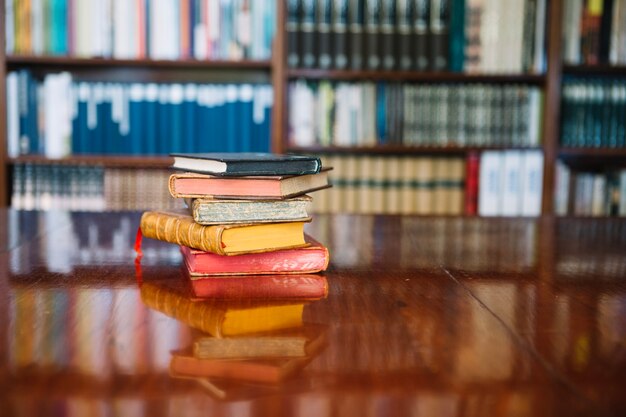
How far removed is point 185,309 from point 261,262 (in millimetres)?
177

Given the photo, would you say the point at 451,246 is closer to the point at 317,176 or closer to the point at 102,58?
the point at 317,176

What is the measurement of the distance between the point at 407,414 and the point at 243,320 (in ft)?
0.80

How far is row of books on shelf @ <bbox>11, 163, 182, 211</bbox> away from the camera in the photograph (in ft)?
8.66

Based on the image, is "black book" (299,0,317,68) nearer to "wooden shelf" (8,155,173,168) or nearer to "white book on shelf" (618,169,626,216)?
"wooden shelf" (8,155,173,168)

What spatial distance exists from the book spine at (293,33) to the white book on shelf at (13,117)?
0.94 m

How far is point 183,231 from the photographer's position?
86 centimetres

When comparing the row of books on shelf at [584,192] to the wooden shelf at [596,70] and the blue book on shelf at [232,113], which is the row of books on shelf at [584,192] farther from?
the blue book on shelf at [232,113]

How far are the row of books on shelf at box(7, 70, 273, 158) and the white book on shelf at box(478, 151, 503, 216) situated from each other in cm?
77

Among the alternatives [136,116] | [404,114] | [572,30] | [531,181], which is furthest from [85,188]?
[572,30]

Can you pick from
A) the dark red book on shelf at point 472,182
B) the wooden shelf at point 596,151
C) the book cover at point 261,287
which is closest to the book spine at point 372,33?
the dark red book on shelf at point 472,182

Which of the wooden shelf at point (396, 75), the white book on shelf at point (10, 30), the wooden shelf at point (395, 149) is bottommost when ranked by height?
the wooden shelf at point (395, 149)

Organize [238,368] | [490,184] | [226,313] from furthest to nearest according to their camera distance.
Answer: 1. [490,184]
2. [226,313]
3. [238,368]

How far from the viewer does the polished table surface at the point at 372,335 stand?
449 millimetres

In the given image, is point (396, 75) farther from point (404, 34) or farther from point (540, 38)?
point (540, 38)
